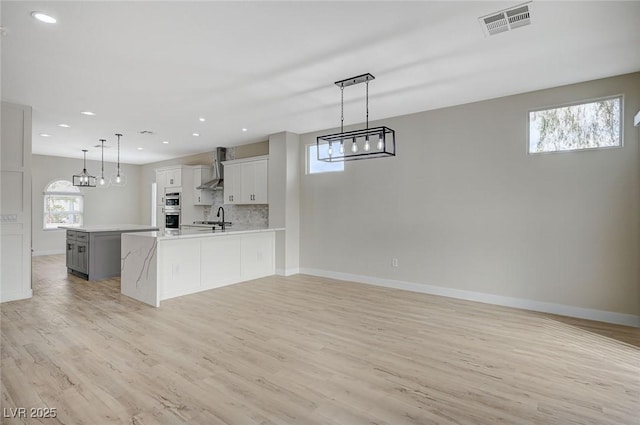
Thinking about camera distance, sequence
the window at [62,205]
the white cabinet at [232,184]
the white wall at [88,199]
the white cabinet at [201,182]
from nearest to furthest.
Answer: the white cabinet at [232,184] → the white cabinet at [201,182] → the white wall at [88,199] → the window at [62,205]

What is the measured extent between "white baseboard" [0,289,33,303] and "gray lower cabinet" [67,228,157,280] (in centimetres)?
121

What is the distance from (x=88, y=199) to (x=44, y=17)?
8940mm

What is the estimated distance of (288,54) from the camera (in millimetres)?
3188

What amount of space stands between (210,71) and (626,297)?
17.6 feet

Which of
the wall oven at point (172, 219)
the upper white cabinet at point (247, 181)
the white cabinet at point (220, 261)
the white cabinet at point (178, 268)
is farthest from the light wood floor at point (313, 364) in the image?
the wall oven at point (172, 219)

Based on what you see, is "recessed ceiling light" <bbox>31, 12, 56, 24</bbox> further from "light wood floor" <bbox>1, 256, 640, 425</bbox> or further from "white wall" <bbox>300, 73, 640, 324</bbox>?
"white wall" <bbox>300, 73, 640, 324</bbox>

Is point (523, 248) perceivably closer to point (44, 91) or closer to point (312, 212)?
point (312, 212)

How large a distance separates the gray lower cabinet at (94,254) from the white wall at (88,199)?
367cm

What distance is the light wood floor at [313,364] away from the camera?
6.88 ft

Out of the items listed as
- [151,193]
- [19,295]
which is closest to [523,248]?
[19,295]

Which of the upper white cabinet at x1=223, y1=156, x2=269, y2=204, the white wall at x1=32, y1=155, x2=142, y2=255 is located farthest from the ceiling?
the white wall at x1=32, y1=155, x2=142, y2=255

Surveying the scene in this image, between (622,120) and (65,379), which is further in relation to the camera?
(622,120)

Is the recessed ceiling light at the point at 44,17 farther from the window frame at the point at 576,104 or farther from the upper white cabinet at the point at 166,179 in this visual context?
the upper white cabinet at the point at 166,179

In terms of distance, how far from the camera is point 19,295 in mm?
4566
